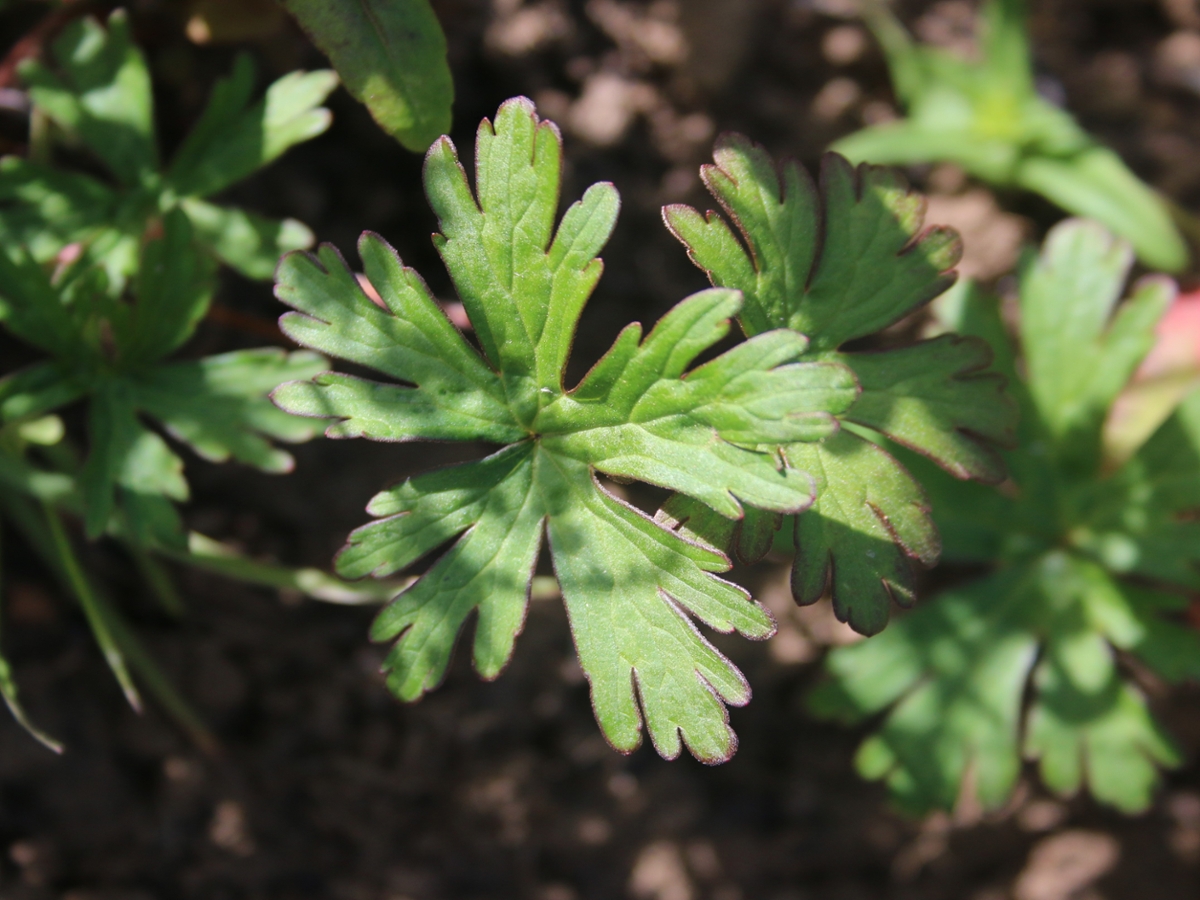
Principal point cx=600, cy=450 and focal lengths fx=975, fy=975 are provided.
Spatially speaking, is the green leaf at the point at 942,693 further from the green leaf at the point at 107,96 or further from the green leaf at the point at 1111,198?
the green leaf at the point at 107,96

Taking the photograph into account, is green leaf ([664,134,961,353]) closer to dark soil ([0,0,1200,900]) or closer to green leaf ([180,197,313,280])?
green leaf ([180,197,313,280])

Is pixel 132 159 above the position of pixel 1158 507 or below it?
above

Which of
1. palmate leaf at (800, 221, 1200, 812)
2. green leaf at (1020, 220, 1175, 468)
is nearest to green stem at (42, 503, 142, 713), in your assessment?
palmate leaf at (800, 221, 1200, 812)

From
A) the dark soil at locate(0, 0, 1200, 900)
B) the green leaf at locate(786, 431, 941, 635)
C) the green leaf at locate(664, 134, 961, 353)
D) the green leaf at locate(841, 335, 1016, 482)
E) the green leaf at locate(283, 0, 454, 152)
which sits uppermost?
the green leaf at locate(283, 0, 454, 152)

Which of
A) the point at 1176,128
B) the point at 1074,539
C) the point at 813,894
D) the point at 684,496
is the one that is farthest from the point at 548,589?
the point at 1176,128

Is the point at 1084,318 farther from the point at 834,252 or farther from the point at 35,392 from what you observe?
the point at 35,392

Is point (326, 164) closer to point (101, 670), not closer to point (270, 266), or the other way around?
point (270, 266)

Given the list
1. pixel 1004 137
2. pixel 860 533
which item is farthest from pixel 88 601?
pixel 1004 137
